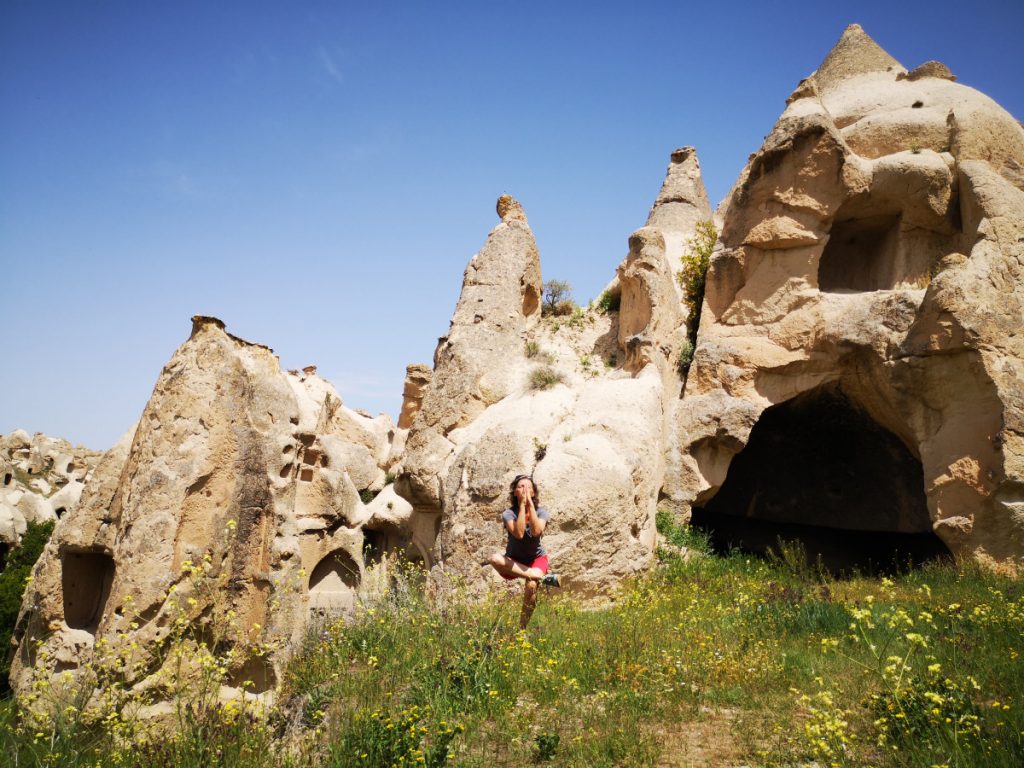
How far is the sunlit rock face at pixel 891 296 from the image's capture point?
1012cm

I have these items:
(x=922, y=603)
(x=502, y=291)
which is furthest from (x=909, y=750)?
(x=502, y=291)

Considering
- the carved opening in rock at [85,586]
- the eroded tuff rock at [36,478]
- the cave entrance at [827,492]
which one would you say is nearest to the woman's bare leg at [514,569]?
the carved opening in rock at [85,586]

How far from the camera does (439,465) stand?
35.6ft

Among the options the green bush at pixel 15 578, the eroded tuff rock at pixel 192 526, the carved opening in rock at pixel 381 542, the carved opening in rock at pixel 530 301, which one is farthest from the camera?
the carved opening in rock at pixel 381 542

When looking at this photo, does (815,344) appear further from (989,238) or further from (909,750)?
(909,750)

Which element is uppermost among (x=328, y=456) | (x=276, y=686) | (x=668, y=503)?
(x=328, y=456)

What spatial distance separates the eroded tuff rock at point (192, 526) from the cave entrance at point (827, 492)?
8788 millimetres

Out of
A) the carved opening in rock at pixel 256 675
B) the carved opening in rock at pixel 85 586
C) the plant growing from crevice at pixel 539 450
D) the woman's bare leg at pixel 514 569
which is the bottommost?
the carved opening in rock at pixel 256 675

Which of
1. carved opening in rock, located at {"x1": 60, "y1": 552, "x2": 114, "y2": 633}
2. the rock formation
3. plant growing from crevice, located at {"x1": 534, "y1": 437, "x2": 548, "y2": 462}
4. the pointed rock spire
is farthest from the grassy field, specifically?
the pointed rock spire

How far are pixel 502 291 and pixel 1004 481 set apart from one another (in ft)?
25.7

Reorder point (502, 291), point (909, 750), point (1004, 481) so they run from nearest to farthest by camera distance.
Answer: point (909, 750) < point (1004, 481) < point (502, 291)

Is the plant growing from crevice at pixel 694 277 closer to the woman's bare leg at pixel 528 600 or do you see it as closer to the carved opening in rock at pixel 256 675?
the woman's bare leg at pixel 528 600

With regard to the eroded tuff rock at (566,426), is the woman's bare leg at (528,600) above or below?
below

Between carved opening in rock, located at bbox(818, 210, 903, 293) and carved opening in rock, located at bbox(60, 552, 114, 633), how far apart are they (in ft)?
38.1
